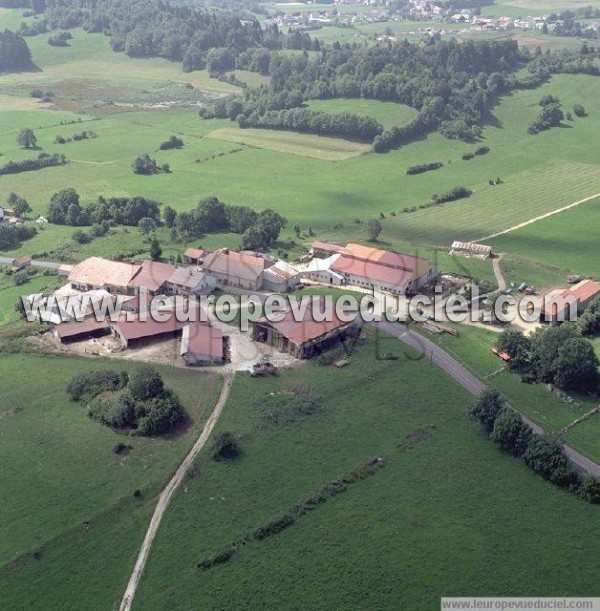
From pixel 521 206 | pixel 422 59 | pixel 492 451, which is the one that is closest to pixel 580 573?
pixel 492 451

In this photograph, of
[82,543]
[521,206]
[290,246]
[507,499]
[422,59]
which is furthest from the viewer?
[422,59]

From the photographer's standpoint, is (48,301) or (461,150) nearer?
(48,301)

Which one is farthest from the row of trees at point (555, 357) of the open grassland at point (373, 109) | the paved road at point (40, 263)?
the open grassland at point (373, 109)

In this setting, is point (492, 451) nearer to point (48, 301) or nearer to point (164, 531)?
point (164, 531)

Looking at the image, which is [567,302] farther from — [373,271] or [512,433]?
[512,433]

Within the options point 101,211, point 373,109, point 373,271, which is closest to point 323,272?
point 373,271

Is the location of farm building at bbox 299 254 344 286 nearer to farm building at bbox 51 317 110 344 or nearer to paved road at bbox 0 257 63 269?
farm building at bbox 51 317 110 344
